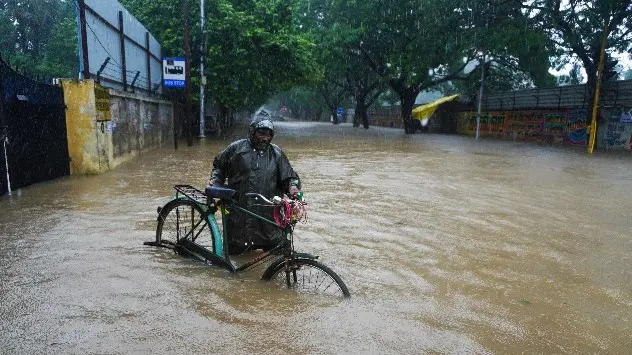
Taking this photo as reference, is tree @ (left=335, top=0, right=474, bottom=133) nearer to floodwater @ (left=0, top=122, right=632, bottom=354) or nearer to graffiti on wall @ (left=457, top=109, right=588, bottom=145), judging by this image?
graffiti on wall @ (left=457, top=109, right=588, bottom=145)

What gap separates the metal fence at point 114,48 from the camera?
10.2m

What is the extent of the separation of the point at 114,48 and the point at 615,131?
20.4m

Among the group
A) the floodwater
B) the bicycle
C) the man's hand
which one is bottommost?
the floodwater

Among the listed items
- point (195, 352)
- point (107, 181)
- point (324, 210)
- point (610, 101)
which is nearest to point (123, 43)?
point (107, 181)

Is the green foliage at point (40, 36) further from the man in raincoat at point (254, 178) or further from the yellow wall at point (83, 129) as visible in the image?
the man in raincoat at point (254, 178)

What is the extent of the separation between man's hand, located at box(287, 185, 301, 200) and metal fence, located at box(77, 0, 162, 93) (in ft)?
25.8

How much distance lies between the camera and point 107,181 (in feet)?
29.6

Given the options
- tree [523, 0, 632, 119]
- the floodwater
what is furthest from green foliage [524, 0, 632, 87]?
the floodwater

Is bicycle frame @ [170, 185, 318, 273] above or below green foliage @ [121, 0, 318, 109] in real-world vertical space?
below

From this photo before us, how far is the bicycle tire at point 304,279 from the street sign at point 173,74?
14.6 meters

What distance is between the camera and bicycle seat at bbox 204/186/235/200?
3.95 m

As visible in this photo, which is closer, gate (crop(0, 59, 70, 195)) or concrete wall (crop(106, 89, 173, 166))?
gate (crop(0, 59, 70, 195))

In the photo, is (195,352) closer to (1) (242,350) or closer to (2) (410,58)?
(1) (242,350)

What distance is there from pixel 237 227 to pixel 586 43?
21.2 meters
